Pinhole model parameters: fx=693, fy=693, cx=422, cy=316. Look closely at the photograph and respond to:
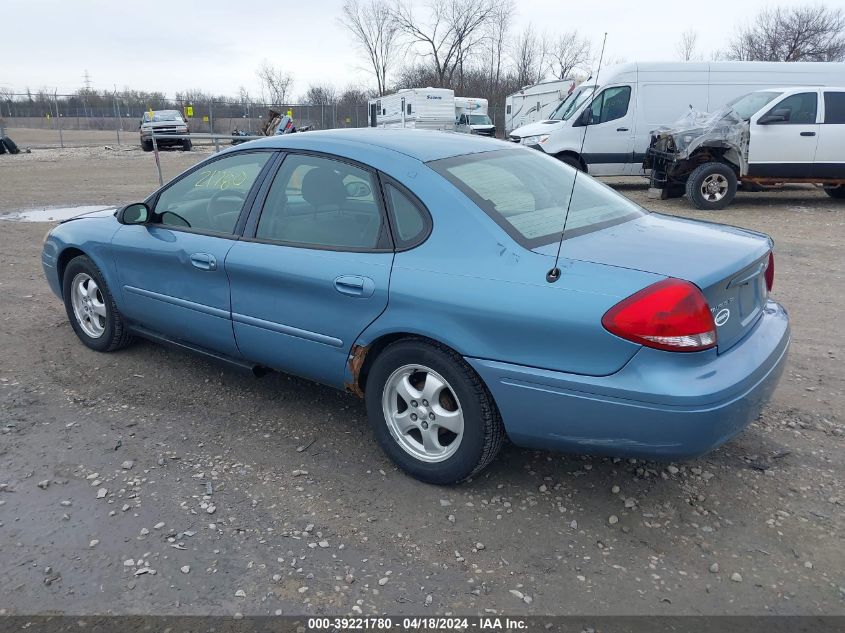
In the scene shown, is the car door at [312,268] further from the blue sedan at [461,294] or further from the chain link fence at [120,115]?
the chain link fence at [120,115]

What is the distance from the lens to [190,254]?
12.6 feet

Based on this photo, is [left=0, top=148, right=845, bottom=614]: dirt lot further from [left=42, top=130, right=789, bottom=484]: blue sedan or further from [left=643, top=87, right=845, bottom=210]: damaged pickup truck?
[left=643, top=87, right=845, bottom=210]: damaged pickup truck

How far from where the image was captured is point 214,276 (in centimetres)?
374

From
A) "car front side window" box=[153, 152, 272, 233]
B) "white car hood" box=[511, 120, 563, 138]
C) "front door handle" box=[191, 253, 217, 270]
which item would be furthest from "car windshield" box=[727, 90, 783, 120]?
Answer: "front door handle" box=[191, 253, 217, 270]

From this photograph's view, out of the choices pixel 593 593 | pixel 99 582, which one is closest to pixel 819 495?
pixel 593 593

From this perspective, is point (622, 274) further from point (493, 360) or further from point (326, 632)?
point (326, 632)

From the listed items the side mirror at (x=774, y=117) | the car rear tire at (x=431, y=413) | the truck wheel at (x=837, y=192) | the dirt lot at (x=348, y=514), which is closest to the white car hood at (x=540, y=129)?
the side mirror at (x=774, y=117)

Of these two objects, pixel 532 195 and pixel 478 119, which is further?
pixel 478 119

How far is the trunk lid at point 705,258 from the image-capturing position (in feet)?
8.78

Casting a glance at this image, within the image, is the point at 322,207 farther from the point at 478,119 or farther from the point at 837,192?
the point at 478,119

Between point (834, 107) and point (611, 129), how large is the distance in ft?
12.2

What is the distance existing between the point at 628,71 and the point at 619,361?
12.5 meters

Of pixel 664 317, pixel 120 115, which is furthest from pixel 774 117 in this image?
pixel 120 115

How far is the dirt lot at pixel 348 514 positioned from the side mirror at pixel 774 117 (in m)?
8.10
